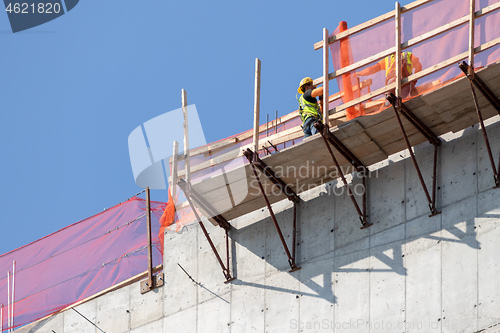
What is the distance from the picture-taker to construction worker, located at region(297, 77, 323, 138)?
1944 cm

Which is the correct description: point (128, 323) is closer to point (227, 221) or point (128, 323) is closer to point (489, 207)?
point (227, 221)

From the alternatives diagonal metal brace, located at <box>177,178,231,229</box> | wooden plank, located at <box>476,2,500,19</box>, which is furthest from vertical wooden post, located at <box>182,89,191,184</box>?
wooden plank, located at <box>476,2,500,19</box>

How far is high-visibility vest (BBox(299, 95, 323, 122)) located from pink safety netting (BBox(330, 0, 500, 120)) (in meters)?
0.74

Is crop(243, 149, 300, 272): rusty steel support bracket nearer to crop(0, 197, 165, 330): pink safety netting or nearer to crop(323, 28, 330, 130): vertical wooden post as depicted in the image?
crop(323, 28, 330, 130): vertical wooden post

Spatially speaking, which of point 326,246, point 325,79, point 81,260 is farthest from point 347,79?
point 81,260

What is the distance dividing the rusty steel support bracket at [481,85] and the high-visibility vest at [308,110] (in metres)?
3.18

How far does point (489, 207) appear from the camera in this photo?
1756 cm

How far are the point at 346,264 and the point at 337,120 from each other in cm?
245

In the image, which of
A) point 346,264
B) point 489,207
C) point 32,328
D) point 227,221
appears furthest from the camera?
point 32,328

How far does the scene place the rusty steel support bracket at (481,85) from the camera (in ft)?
55.8

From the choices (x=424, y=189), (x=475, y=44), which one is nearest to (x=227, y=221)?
(x=424, y=189)

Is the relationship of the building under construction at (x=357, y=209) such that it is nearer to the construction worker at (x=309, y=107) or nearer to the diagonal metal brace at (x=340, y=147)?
the diagonal metal brace at (x=340, y=147)

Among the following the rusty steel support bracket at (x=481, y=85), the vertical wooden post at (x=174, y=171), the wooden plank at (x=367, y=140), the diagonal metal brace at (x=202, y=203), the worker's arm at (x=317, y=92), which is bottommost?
the rusty steel support bracket at (x=481, y=85)

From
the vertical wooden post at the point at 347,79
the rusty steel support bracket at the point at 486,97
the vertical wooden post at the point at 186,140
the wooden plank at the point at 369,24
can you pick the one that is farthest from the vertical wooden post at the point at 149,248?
the rusty steel support bracket at the point at 486,97
